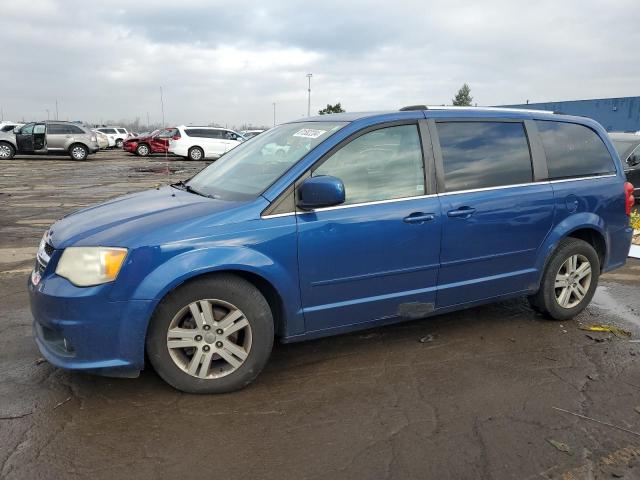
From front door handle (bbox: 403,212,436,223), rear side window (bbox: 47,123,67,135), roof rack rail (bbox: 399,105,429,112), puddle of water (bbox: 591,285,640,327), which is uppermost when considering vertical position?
rear side window (bbox: 47,123,67,135)

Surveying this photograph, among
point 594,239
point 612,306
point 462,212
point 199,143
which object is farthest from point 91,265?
point 199,143

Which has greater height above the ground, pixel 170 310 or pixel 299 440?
pixel 170 310

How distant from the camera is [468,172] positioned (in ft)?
13.1

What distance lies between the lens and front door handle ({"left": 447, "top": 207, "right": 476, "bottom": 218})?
3799 mm

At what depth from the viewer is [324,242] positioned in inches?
133

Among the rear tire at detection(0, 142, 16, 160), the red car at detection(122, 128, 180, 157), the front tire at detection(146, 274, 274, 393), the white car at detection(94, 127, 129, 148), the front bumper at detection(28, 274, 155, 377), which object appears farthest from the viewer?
the white car at detection(94, 127, 129, 148)

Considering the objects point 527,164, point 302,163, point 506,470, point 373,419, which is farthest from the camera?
point 527,164

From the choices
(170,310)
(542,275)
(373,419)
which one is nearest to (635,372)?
(542,275)

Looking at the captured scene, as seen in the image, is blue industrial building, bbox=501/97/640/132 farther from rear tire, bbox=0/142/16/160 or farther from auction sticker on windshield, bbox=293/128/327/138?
auction sticker on windshield, bbox=293/128/327/138

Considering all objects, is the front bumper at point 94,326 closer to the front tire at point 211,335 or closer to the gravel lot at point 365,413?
the front tire at point 211,335

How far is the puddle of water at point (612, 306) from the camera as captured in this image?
4781 mm

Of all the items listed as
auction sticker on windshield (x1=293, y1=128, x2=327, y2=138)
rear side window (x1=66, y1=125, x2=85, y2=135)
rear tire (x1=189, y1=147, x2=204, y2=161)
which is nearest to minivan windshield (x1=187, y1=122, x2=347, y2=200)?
auction sticker on windshield (x1=293, y1=128, x2=327, y2=138)

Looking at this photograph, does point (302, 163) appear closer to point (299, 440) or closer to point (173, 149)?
point (299, 440)

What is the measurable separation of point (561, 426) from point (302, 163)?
7.20 feet
